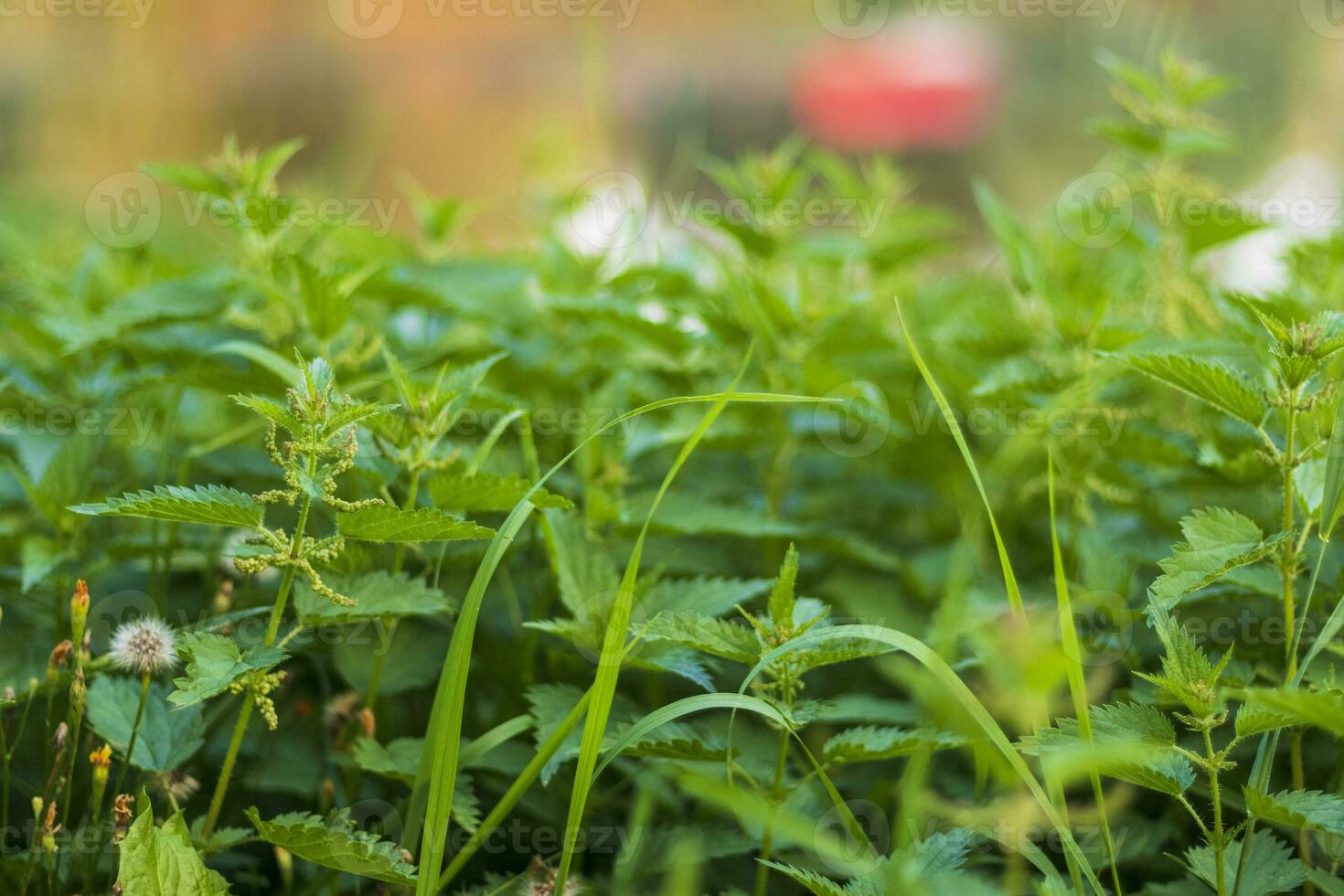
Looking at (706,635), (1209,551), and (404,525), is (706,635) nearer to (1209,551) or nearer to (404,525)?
(404,525)

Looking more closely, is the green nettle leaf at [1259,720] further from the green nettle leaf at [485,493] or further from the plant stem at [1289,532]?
the green nettle leaf at [485,493]

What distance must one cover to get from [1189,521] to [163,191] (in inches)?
234

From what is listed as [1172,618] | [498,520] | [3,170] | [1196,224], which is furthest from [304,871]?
[3,170]

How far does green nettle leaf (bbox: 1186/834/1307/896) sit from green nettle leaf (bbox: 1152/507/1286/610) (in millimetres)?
228

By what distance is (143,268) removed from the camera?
1.85 metres

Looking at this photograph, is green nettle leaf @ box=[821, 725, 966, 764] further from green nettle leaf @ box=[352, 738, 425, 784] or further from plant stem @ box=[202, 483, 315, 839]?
plant stem @ box=[202, 483, 315, 839]

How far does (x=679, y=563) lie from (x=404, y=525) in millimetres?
534

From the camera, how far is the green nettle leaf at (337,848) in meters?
0.89

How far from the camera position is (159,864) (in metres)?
0.90

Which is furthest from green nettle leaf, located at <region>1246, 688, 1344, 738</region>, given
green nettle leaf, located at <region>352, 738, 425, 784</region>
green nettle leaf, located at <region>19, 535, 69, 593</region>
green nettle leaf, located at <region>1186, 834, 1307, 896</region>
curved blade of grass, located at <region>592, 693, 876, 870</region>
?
green nettle leaf, located at <region>19, 535, 69, 593</region>

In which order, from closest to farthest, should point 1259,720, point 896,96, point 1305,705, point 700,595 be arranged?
point 1305,705
point 1259,720
point 700,595
point 896,96

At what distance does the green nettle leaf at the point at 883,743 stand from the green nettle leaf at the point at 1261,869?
→ 0.22 metres

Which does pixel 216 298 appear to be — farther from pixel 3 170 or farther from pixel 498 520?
pixel 3 170

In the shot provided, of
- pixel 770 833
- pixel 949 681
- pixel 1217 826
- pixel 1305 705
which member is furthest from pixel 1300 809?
pixel 770 833
